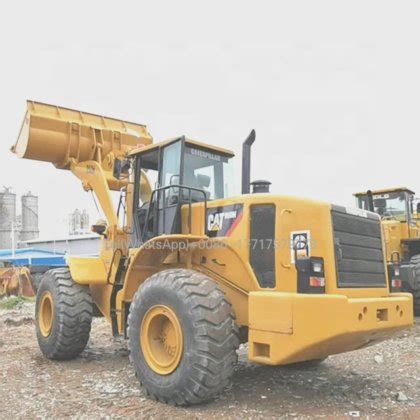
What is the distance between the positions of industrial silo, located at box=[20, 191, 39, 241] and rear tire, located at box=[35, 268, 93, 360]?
105 ft

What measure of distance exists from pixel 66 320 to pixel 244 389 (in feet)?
8.95

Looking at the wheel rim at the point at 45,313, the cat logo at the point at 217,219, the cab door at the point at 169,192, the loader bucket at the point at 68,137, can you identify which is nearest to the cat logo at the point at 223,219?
the cat logo at the point at 217,219

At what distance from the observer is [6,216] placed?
35469 millimetres

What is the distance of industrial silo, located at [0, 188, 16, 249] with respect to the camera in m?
34.7

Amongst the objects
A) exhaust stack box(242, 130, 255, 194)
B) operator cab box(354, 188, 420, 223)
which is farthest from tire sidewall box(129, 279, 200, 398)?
operator cab box(354, 188, 420, 223)

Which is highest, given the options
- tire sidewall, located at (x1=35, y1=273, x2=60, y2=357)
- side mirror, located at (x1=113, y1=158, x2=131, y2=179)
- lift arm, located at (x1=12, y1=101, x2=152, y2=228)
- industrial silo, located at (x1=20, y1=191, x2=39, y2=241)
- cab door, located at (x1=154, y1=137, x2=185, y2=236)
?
industrial silo, located at (x1=20, y1=191, x2=39, y2=241)

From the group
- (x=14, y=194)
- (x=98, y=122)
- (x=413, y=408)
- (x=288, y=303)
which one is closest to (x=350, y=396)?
(x=413, y=408)

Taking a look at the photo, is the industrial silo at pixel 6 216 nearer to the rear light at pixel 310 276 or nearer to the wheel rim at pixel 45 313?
the wheel rim at pixel 45 313

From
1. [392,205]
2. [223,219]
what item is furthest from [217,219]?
[392,205]

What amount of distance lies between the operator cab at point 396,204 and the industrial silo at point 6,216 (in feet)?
89.5

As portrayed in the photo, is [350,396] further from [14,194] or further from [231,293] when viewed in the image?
[14,194]

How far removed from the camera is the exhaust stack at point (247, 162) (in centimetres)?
596

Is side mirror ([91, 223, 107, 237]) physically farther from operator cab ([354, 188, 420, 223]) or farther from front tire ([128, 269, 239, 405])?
operator cab ([354, 188, 420, 223])

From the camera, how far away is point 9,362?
283 inches
